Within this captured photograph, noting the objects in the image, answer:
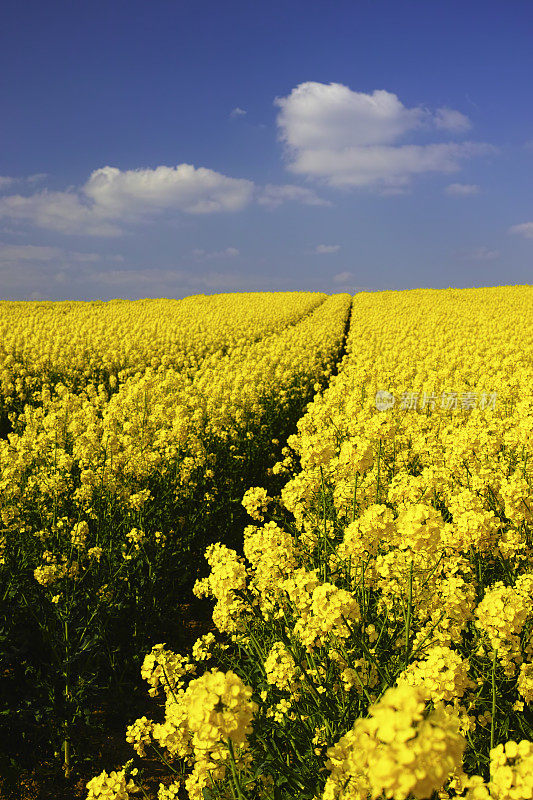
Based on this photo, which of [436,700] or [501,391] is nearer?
[436,700]

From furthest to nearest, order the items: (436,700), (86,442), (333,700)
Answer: (86,442) → (333,700) → (436,700)

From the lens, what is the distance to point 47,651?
4.43 m

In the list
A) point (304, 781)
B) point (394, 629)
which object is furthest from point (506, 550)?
point (304, 781)

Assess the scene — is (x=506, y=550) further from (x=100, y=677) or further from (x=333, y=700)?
(x=100, y=677)

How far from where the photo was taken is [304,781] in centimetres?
258

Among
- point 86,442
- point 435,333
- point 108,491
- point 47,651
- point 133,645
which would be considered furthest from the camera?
point 435,333

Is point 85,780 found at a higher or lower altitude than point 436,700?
lower

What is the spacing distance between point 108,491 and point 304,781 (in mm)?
3856

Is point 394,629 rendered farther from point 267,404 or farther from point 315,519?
point 267,404

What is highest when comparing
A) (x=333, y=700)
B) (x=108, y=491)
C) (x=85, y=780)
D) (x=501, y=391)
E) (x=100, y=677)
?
(x=501, y=391)

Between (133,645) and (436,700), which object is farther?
(133,645)

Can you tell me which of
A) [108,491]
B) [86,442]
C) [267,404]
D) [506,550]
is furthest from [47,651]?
[267,404]

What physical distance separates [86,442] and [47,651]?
9.06ft

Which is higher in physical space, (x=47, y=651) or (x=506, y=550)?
(x=506, y=550)
